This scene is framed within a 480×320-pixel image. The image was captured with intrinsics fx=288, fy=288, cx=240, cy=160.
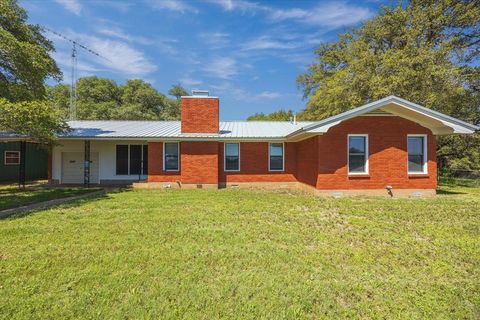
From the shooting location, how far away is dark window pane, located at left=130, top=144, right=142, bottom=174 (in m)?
17.3

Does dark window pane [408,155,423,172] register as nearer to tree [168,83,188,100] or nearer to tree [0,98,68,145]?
tree [0,98,68,145]

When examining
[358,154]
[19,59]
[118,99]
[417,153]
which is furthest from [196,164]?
[118,99]

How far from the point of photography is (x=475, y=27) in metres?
19.6

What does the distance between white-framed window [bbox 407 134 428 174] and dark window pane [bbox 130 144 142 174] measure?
14438mm

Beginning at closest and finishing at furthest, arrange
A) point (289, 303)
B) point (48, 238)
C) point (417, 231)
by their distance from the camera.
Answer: point (289, 303)
point (48, 238)
point (417, 231)

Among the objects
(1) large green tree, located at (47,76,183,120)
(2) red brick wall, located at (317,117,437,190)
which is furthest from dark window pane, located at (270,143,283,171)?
(1) large green tree, located at (47,76,183,120)

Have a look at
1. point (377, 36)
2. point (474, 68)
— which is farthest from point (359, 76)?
point (474, 68)

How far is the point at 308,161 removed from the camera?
571 inches

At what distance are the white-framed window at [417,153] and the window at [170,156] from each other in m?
11.7

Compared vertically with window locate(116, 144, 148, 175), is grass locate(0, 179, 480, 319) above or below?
below

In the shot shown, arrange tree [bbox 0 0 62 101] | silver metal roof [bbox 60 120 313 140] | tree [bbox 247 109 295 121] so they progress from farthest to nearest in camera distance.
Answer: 1. tree [bbox 247 109 295 121]
2. silver metal roof [bbox 60 120 313 140]
3. tree [bbox 0 0 62 101]

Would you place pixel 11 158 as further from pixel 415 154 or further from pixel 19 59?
pixel 415 154

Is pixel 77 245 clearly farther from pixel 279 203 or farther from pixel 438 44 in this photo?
pixel 438 44

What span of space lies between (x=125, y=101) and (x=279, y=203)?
3787 cm
